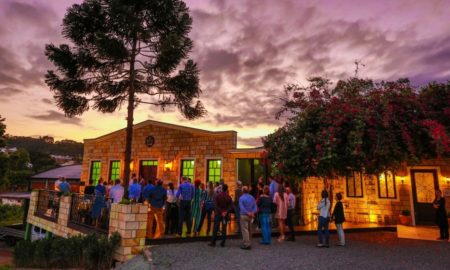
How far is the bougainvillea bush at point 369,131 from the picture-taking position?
733 centimetres

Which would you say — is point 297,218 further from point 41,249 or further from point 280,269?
point 41,249

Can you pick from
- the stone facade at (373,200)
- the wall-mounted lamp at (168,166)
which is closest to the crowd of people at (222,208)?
the stone facade at (373,200)

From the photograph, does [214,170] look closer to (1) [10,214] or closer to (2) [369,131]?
(2) [369,131]

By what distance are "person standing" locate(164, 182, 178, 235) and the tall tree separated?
16.0ft

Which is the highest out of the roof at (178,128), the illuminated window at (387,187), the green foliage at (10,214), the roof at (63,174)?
the roof at (178,128)

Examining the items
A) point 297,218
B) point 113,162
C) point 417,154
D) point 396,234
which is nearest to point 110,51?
point 113,162

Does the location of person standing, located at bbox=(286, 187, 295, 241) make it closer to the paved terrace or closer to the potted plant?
the paved terrace

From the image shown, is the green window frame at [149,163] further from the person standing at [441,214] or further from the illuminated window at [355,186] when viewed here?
the person standing at [441,214]

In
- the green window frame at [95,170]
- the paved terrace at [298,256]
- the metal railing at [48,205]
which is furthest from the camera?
the green window frame at [95,170]

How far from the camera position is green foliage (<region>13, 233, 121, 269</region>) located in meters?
7.03

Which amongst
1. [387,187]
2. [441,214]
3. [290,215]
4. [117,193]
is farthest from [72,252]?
[387,187]

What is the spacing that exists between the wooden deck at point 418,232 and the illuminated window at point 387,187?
1.35 metres

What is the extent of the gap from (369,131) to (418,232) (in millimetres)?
6144

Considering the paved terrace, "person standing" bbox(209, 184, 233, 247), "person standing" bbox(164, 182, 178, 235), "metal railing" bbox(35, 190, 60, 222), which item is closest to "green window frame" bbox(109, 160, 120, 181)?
"metal railing" bbox(35, 190, 60, 222)
